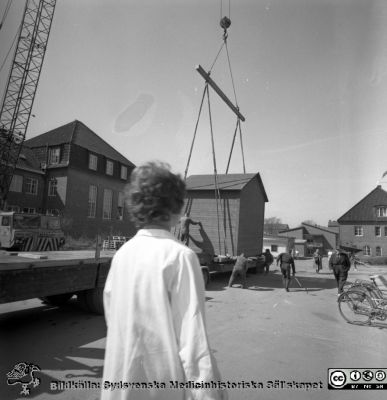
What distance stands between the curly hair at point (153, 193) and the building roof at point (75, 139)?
104 ft

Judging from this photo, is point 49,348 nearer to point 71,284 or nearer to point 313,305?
point 71,284

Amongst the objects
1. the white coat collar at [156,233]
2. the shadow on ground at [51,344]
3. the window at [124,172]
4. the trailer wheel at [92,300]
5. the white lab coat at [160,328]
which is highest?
the window at [124,172]

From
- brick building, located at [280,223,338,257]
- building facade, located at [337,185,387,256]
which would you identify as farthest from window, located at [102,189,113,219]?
brick building, located at [280,223,338,257]

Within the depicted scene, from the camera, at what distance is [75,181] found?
100 feet

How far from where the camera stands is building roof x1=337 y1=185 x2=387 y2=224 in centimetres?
4562

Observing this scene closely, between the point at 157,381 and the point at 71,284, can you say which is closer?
the point at 157,381

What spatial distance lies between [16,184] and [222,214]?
2231 centimetres

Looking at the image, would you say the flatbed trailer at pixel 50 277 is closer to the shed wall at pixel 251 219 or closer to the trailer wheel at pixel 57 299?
the trailer wheel at pixel 57 299

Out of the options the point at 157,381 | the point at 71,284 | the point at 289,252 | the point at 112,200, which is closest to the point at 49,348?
the point at 71,284

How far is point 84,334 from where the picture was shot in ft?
19.4

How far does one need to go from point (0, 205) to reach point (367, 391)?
28.0 meters

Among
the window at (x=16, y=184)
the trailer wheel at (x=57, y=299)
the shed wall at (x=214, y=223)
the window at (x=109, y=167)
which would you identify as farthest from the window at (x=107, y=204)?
the trailer wheel at (x=57, y=299)

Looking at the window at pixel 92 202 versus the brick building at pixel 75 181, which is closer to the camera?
the brick building at pixel 75 181

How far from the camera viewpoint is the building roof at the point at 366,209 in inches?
1796
